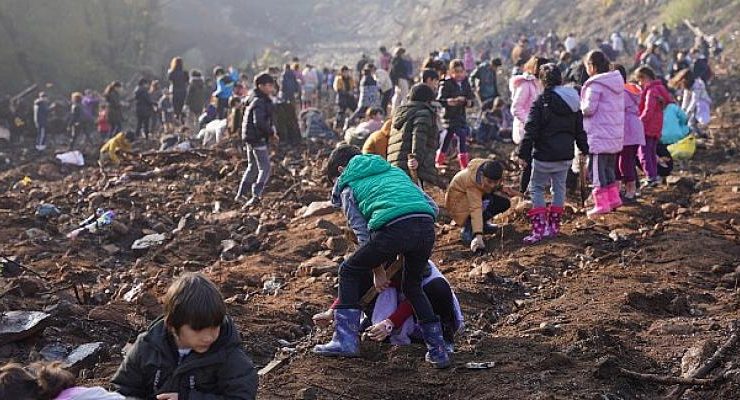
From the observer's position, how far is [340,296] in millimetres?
5199

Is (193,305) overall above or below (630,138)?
above

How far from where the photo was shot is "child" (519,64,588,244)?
781cm

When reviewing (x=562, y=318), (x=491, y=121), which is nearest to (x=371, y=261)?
(x=562, y=318)

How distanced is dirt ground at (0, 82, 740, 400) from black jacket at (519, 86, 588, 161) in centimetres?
90

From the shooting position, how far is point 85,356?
212 inches

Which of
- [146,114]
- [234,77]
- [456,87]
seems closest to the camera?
[456,87]

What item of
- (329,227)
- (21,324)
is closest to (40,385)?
(21,324)

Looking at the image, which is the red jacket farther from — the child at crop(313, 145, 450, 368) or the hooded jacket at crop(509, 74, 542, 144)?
the child at crop(313, 145, 450, 368)

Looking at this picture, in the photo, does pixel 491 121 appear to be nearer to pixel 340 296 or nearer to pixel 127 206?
pixel 127 206

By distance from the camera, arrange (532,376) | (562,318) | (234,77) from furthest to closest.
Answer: (234,77), (562,318), (532,376)

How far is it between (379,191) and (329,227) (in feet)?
15.2

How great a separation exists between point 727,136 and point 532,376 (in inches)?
484

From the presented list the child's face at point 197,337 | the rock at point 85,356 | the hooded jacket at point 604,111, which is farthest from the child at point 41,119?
the child's face at point 197,337

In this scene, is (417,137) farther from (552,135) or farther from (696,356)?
(696,356)
